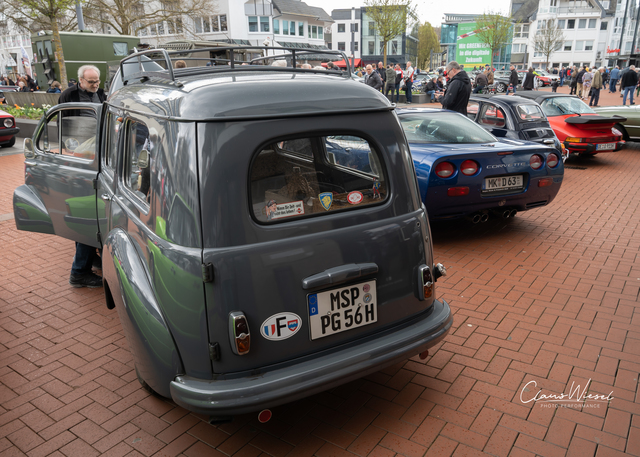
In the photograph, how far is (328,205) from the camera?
2.50 m

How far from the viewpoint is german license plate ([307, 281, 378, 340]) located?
7.80 ft

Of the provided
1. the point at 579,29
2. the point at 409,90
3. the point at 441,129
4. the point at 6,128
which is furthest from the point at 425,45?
the point at 441,129

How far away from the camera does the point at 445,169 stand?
5.14m

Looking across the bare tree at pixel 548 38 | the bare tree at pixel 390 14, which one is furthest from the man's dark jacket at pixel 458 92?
the bare tree at pixel 548 38

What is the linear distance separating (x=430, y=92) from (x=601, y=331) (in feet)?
73.2

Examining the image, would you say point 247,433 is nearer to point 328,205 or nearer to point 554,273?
point 328,205

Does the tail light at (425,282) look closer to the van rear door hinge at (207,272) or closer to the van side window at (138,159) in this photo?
the van rear door hinge at (207,272)

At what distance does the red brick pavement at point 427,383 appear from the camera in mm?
2631

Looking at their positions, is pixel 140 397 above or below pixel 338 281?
below

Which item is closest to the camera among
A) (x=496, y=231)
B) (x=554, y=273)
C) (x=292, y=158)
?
(x=292, y=158)

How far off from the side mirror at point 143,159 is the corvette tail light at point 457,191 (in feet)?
11.1

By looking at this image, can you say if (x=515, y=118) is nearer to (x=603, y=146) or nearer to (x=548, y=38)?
(x=603, y=146)

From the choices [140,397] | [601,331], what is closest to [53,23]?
[140,397]

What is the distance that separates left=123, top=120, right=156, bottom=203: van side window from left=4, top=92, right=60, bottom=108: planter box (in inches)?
685
